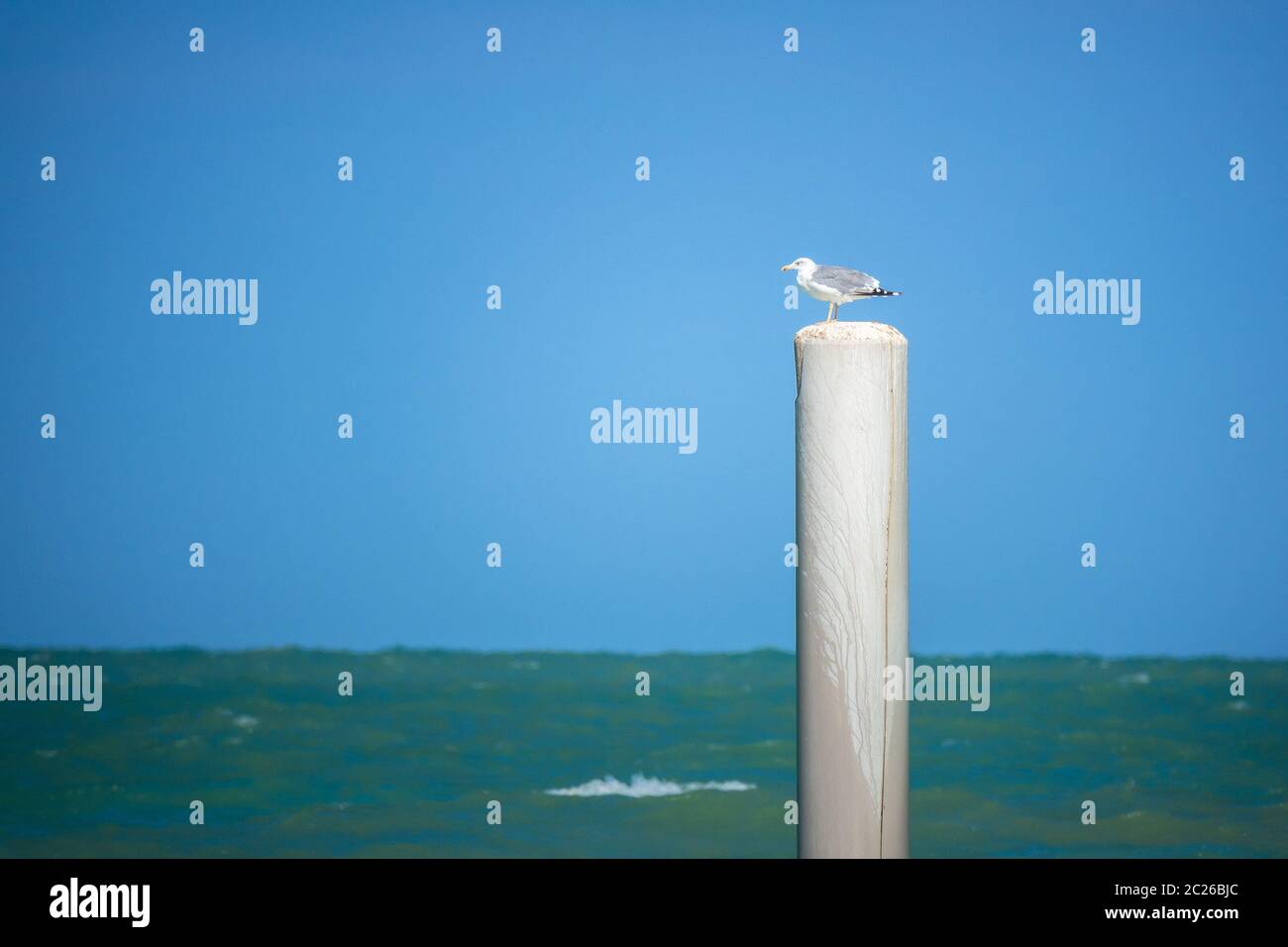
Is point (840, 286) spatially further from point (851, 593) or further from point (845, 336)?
point (851, 593)

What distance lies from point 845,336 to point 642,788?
6.57 meters

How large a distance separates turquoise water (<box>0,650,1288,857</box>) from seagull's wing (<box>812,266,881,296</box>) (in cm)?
439

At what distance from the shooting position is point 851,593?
4559 mm

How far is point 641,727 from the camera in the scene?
12.4 m

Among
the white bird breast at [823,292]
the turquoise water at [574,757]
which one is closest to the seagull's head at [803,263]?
the white bird breast at [823,292]

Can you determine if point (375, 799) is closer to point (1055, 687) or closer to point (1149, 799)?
point (1149, 799)

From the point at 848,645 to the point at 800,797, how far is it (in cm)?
53

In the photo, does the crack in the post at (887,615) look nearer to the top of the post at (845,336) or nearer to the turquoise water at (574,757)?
the top of the post at (845,336)

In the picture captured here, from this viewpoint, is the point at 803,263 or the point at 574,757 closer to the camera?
the point at 803,263

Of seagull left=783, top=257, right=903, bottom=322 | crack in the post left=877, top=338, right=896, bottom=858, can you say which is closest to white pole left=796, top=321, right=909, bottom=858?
crack in the post left=877, top=338, right=896, bottom=858

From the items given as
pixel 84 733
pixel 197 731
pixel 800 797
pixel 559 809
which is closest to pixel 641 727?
pixel 559 809

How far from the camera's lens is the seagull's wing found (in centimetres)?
574

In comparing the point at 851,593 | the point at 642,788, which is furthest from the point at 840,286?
the point at 642,788

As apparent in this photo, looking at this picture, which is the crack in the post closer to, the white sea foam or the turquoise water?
the turquoise water
